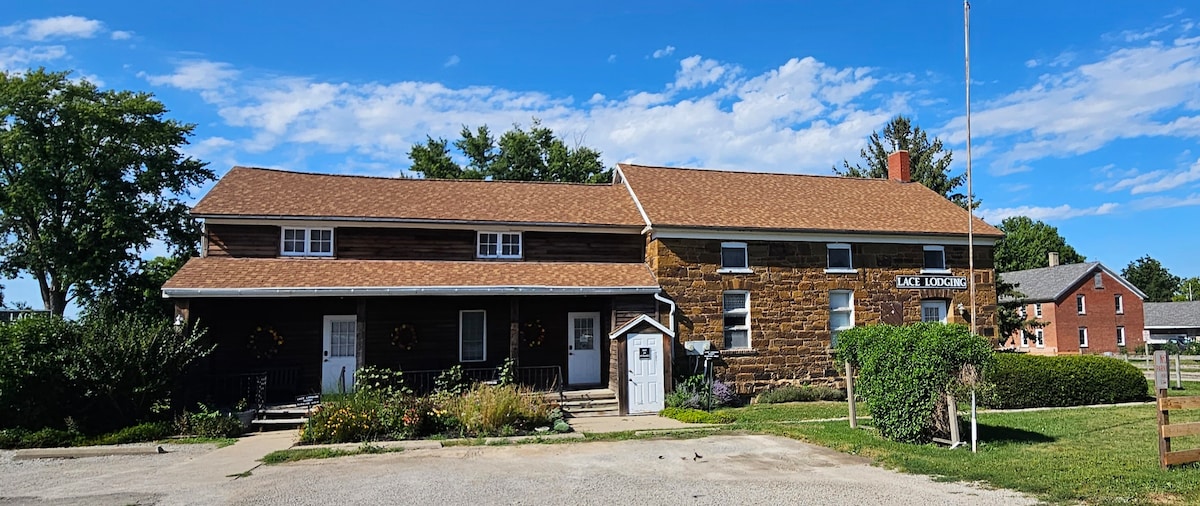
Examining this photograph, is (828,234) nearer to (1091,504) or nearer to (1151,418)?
(1151,418)

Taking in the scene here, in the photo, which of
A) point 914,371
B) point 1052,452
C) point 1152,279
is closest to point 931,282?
point 1052,452

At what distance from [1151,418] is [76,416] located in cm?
2121

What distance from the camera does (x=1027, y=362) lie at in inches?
712

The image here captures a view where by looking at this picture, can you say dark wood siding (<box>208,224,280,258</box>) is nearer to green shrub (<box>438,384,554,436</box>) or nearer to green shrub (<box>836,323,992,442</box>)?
green shrub (<box>438,384,554,436</box>)

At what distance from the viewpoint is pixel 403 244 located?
63.3 feet

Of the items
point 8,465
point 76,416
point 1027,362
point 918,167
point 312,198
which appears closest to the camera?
point 8,465

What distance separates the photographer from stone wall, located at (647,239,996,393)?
64.9ft

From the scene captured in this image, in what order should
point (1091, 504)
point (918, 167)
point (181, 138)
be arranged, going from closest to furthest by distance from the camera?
point (1091, 504) < point (181, 138) < point (918, 167)

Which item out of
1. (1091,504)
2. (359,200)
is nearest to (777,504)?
(1091,504)

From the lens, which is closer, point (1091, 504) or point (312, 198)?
point (1091, 504)

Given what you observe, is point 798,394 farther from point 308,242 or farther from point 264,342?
point 264,342

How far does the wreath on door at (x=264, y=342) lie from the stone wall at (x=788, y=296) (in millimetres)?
9639

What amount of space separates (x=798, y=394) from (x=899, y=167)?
11.5m

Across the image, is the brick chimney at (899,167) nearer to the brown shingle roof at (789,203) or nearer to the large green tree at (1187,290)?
the brown shingle roof at (789,203)
